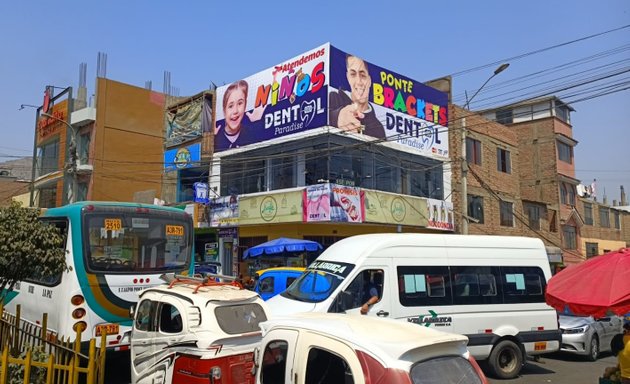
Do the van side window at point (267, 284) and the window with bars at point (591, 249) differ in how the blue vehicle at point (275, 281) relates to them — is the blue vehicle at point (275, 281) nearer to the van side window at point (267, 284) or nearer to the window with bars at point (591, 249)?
the van side window at point (267, 284)

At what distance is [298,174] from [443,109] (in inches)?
368

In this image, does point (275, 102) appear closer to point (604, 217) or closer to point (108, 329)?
point (108, 329)

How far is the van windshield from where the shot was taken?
840 cm

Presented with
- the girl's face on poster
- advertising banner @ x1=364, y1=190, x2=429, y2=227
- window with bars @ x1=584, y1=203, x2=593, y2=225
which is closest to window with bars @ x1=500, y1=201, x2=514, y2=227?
advertising banner @ x1=364, y1=190, x2=429, y2=227

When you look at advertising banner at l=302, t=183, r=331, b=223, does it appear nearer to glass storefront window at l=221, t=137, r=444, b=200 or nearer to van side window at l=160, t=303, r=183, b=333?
glass storefront window at l=221, t=137, r=444, b=200

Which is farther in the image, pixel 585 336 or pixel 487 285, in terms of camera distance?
pixel 585 336

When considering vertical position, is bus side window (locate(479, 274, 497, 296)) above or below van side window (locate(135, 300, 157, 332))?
above

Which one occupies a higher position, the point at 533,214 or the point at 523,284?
the point at 533,214

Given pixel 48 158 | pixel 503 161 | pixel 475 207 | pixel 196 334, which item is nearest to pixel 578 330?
pixel 196 334

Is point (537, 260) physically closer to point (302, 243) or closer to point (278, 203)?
point (302, 243)

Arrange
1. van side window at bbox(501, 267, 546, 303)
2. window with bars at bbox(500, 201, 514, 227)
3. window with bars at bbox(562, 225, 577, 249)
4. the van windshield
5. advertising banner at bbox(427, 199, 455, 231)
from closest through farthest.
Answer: the van windshield
van side window at bbox(501, 267, 546, 303)
advertising banner at bbox(427, 199, 455, 231)
window with bars at bbox(500, 201, 514, 227)
window with bars at bbox(562, 225, 577, 249)

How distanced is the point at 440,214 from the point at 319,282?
1691 cm

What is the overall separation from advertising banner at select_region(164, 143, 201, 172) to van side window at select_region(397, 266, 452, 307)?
18.8m

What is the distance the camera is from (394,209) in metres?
21.8
